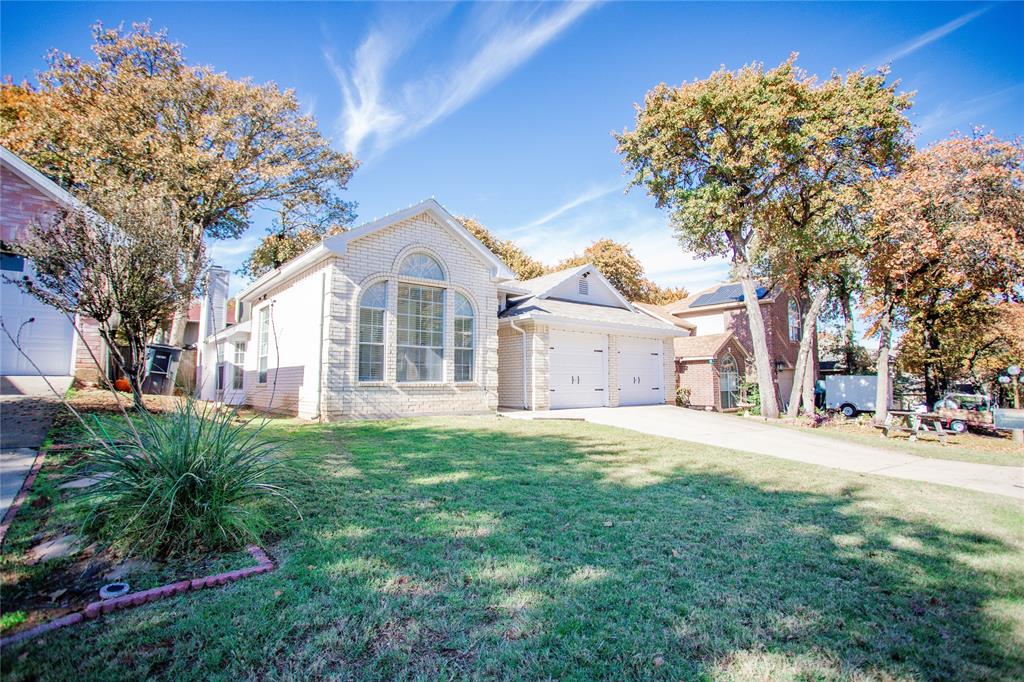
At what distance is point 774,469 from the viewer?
23.9 feet

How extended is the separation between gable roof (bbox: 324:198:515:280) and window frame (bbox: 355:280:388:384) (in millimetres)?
1279

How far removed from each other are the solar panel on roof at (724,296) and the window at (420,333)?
18.1 m

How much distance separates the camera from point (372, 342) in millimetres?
12164

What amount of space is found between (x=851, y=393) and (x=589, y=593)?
2401cm

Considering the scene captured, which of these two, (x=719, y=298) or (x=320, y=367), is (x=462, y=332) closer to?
(x=320, y=367)

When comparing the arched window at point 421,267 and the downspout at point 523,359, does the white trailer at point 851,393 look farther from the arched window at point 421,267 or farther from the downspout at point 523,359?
the arched window at point 421,267

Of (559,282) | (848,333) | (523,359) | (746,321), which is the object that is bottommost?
(523,359)

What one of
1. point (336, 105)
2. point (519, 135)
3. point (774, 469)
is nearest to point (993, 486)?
point (774, 469)

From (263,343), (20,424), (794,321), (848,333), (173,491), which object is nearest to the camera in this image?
(173,491)

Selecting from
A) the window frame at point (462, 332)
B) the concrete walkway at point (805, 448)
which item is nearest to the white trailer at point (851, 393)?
the concrete walkway at point (805, 448)

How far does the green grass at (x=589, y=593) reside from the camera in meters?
2.31

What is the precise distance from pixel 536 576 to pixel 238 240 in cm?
2806

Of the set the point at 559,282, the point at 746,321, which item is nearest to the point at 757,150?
the point at 559,282

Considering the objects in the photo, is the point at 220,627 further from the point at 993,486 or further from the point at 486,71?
the point at 486,71
